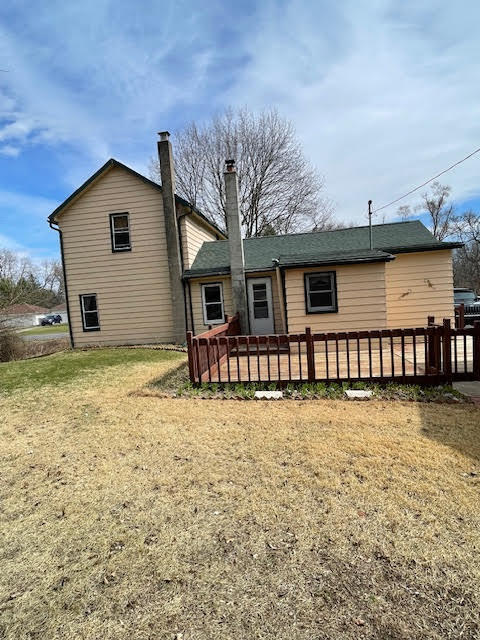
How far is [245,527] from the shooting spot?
2846 millimetres

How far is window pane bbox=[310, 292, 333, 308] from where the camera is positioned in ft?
33.8

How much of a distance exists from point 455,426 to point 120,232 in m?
13.1

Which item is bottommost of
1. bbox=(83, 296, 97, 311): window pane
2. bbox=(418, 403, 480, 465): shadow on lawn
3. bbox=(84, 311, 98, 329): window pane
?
bbox=(418, 403, 480, 465): shadow on lawn

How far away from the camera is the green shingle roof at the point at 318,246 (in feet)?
38.3

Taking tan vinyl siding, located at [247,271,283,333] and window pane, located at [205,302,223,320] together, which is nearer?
tan vinyl siding, located at [247,271,283,333]

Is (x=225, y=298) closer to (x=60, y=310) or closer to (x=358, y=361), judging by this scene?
(x=358, y=361)

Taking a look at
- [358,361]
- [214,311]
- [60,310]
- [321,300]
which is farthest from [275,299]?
[60,310]

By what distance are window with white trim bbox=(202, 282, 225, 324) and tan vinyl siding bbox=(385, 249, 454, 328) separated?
604cm

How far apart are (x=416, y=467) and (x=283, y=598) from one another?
2126mm

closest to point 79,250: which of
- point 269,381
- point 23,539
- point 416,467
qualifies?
point 269,381

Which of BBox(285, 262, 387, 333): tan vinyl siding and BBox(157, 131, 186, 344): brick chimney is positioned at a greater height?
BBox(157, 131, 186, 344): brick chimney

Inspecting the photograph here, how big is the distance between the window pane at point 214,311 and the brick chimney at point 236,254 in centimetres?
92

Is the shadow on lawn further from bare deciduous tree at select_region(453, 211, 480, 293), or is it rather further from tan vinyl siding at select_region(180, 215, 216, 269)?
bare deciduous tree at select_region(453, 211, 480, 293)

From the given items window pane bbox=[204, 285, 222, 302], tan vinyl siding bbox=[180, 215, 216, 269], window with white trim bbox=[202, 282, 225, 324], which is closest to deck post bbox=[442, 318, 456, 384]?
window with white trim bbox=[202, 282, 225, 324]
